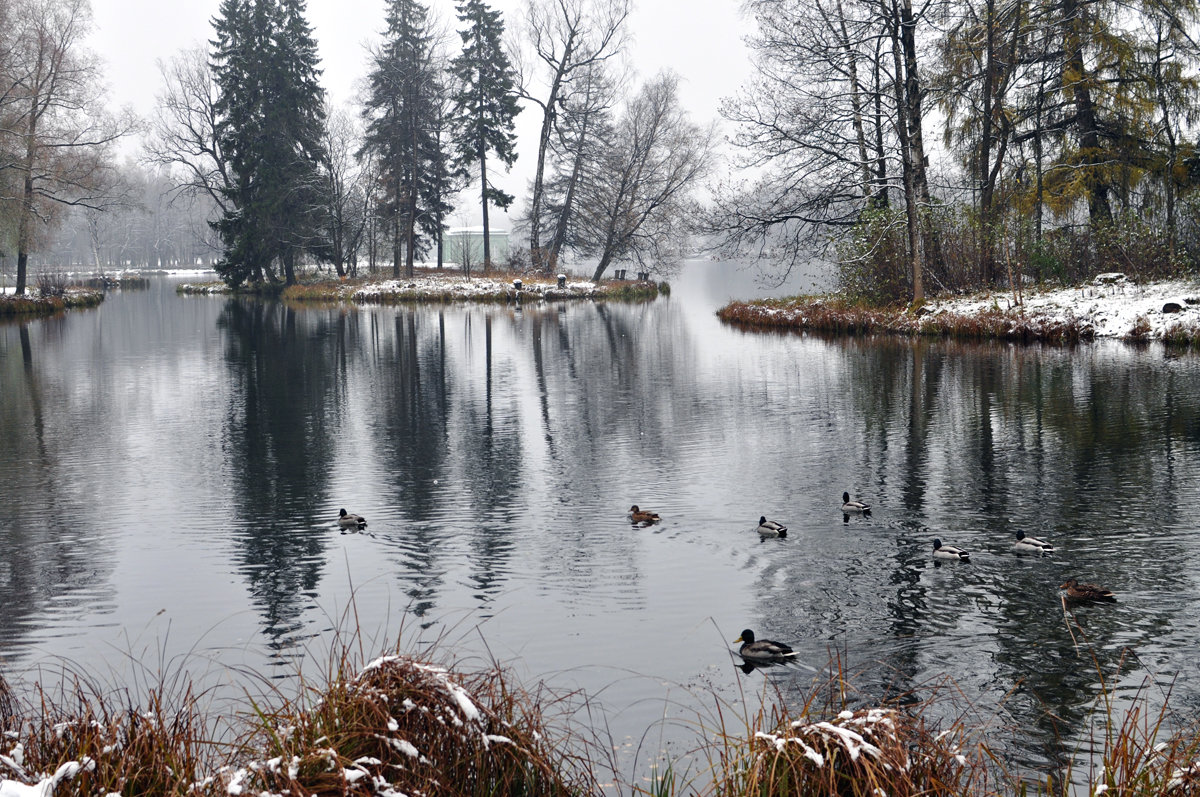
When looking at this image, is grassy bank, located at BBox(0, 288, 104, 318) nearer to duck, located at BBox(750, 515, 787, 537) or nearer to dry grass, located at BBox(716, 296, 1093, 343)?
dry grass, located at BBox(716, 296, 1093, 343)

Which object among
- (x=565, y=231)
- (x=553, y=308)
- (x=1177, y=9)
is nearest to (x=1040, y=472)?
(x=1177, y=9)

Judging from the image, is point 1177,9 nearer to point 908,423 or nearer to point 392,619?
point 908,423

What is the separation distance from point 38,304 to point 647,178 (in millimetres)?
32942

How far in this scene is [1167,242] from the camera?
2956 centimetres

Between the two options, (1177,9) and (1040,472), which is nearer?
(1040,472)

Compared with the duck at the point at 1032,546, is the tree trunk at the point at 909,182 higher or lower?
higher

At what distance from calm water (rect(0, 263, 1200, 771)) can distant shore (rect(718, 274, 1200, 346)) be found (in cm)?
389

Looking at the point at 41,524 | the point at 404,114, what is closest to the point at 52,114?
the point at 404,114

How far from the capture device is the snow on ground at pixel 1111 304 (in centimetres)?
2631

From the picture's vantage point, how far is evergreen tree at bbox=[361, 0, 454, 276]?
5803 centimetres

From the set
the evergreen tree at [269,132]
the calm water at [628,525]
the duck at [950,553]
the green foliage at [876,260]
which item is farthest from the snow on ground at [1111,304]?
the evergreen tree at [269,132]

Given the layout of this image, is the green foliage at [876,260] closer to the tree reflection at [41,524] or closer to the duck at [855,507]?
the duck at [855,507]

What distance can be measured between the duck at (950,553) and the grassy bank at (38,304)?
4424cm

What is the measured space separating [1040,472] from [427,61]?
52.4 m
